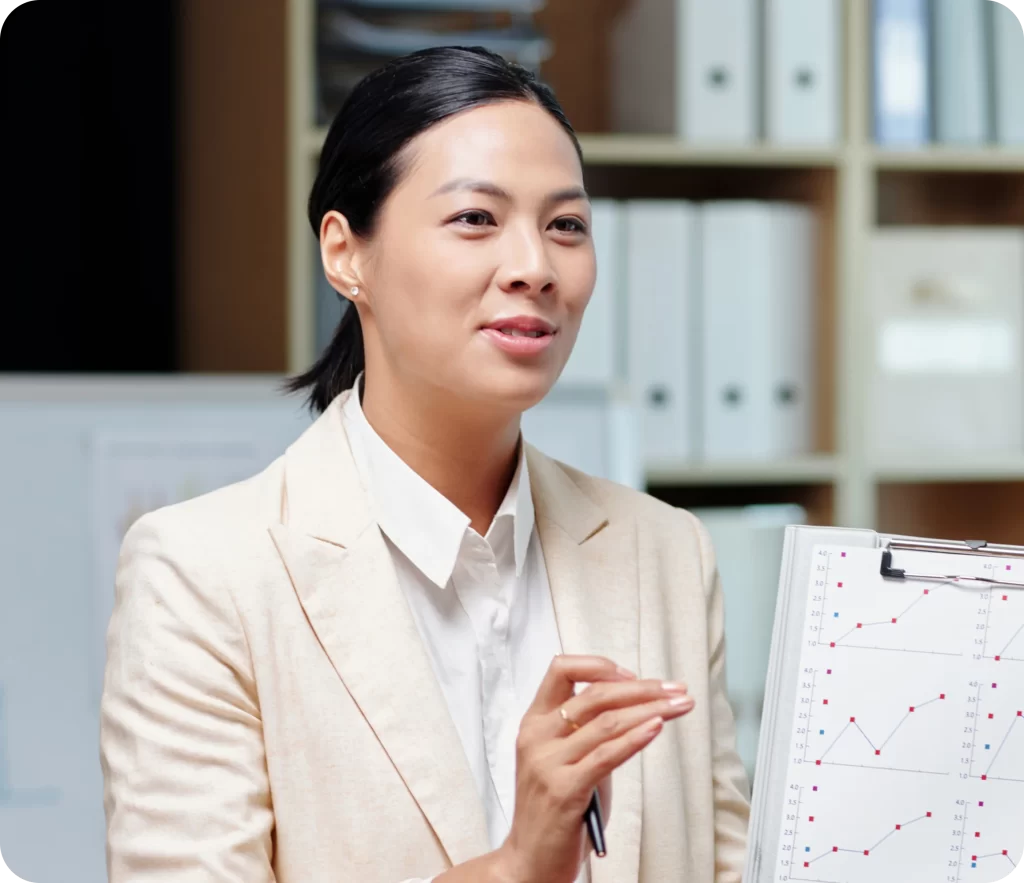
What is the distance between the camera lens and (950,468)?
2064 mm

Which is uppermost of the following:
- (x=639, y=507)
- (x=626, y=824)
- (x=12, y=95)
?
(x=12, y=95)

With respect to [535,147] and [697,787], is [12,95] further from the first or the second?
[697,787]

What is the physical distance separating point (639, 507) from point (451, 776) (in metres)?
0.36

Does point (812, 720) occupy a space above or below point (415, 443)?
below

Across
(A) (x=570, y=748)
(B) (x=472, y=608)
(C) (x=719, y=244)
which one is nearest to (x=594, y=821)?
(A) (x=570, y=748)

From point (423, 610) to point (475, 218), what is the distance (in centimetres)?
33

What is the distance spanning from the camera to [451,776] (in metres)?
0.98

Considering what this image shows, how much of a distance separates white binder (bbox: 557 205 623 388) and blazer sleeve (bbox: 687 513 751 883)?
2.61 ft

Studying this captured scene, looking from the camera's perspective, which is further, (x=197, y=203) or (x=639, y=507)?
(x=197, y=203)

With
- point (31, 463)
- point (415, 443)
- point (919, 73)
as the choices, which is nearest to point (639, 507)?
point (415, 443)

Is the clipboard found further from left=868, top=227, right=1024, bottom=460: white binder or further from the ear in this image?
left=868, top=227, right=1024, bottom=460: white binder

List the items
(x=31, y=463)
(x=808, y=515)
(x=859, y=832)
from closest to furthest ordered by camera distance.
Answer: (x=859, y=832)
(x=31, y=463)
(x=808, y=515)

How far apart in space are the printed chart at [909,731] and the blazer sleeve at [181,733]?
0.40 m

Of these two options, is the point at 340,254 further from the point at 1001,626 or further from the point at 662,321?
the point at 662,321
